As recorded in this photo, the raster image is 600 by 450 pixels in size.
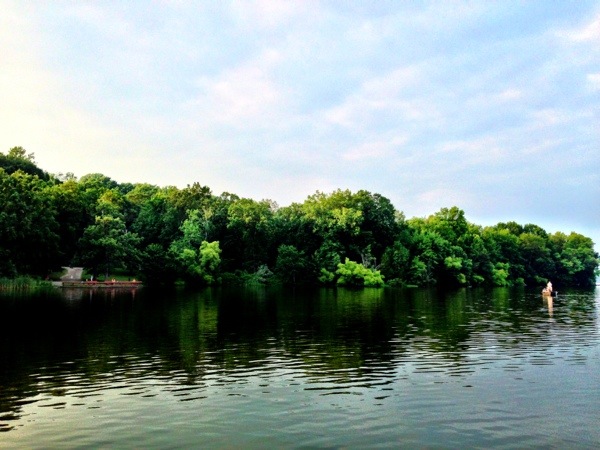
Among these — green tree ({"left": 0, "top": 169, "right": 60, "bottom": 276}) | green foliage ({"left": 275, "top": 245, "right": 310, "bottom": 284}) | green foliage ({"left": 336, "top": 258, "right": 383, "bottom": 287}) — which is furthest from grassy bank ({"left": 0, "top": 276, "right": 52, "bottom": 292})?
green foliage ({"left": 336, "top": 258, "right": 383, "bottom": 287})

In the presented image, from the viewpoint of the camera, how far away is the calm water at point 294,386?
488 inches

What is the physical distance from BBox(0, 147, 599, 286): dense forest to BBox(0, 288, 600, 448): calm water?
49.1 metres

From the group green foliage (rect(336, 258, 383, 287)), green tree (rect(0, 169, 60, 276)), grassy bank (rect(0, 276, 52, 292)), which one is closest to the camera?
grassy bank (rect(0, 276, 52, 292))

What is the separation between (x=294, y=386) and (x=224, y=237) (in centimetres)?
9266

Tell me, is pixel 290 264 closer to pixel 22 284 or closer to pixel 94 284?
pixel 94 284

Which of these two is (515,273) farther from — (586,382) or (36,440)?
(36,440)

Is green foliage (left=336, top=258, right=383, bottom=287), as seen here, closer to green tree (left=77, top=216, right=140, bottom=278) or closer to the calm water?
green tree (left=77, top=216, right=140, bottom=278)

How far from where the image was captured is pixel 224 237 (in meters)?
108

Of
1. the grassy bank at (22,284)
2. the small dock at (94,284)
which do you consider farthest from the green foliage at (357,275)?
the grassy bank at (22,284)

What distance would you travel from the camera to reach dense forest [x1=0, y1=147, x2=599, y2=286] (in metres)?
79.5

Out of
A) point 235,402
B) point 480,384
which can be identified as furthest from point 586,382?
point 235,402

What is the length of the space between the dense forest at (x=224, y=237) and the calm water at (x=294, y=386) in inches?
1934

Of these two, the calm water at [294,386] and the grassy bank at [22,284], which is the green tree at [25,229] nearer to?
the grassy bank at [22,284]

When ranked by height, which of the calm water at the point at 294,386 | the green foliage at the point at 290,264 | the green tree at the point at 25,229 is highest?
the green tree at the point at 25,229
